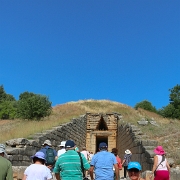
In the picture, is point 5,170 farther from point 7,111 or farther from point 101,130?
point 7,111

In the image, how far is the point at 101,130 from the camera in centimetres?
2989

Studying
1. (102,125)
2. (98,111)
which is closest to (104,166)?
(102,125)

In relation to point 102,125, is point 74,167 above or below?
below

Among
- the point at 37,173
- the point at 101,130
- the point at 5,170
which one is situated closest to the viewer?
the point at 5,170

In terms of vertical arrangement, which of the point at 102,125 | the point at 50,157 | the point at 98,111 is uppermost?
the point at 98,111

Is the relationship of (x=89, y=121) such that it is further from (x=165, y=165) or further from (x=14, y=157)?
(x=165, y=165)

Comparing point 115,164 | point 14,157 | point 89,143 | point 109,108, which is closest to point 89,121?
point 89,143

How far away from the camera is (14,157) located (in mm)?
9812

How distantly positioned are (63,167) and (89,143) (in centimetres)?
2359

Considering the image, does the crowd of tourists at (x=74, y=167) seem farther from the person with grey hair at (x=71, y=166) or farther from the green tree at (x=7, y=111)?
the green tree at (x=7, y=111)

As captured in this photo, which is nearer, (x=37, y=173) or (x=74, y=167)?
(x=37, y=173)

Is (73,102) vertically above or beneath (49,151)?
above

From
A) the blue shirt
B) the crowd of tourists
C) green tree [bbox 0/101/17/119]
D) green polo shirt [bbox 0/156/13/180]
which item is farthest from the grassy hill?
green tree [bbox 0/101/17/119]

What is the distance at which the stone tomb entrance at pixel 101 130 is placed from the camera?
93.8ft
